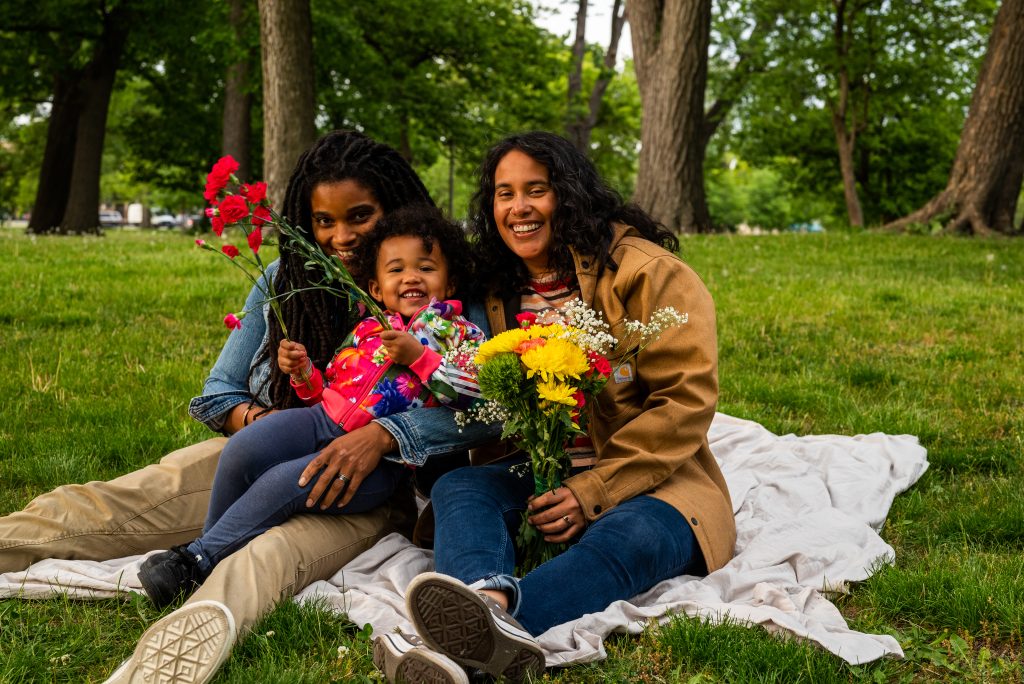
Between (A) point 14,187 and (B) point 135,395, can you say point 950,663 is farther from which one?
(A) point 14,187

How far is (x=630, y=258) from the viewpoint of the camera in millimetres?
3662

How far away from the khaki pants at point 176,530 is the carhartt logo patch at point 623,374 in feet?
3.42

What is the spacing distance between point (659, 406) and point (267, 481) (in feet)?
4.67

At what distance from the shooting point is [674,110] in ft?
42.4

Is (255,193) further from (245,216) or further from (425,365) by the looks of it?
(425,365)

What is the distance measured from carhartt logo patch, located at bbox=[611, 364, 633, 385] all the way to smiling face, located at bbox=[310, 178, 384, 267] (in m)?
1.23

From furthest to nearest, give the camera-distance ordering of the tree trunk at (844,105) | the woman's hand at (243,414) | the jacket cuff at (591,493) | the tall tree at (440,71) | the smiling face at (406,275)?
the tree trunk at (844,105)
the tall tree at (440,71)
the woman's hand at (243,414)
the smiling face at (406,275)
the jacket cuff at (591,493)

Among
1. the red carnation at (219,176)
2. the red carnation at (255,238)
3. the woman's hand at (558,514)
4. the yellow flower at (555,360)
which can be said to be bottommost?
the woman's hand at (558,514)

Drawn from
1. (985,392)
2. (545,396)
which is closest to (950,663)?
(545,396)

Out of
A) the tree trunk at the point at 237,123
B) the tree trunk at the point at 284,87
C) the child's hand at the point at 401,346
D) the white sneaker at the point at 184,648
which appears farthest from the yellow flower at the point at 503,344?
the tree trunk at the point at 237,123

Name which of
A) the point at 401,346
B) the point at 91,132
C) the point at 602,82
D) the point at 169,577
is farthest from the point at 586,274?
the point at 602,82

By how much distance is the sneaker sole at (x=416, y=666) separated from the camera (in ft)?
8.49

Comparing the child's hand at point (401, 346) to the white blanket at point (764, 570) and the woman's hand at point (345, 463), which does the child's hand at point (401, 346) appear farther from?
the white blanket at point (764, 570)

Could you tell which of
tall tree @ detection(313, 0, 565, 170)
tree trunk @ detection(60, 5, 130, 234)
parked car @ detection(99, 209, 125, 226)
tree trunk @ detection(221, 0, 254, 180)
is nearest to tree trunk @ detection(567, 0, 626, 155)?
tall tree @ detection(313, 0, 565, 170)
